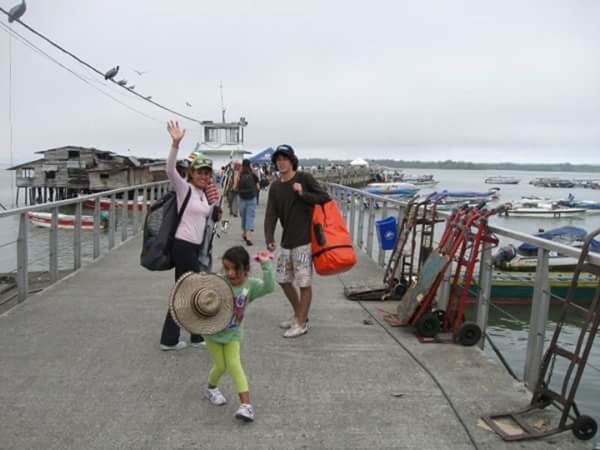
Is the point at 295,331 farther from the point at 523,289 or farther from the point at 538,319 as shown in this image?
the point at 523,289

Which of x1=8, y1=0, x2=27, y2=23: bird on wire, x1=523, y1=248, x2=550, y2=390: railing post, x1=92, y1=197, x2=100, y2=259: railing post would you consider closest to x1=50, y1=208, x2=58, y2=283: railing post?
x1=92, y1=197, x2=100, y2=259: railing post

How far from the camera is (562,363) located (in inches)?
375

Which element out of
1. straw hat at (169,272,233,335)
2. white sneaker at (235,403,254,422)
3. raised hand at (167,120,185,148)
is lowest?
white sneaker at (235,403,254,422)

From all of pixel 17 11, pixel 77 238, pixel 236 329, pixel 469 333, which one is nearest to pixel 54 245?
pixel 77 238

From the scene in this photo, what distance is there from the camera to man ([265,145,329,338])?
15.8ft

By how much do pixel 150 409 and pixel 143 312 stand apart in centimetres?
237

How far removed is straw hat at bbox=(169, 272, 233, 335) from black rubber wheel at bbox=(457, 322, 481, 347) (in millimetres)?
2249

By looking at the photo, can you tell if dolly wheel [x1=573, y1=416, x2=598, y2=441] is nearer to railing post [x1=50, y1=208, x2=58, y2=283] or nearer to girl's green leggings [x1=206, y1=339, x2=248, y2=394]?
girl's green leggings [x1=206, y1=339, x2=248, y2=394]

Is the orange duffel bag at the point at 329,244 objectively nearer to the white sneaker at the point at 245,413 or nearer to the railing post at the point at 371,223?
the white sneaker at the point at 245,413

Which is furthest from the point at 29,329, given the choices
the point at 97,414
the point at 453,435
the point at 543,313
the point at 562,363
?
the point at 562,363

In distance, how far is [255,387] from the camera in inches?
153

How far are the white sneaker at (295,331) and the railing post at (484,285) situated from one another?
1.54 meters

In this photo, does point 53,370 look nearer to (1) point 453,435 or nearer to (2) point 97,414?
(2) point 97,414

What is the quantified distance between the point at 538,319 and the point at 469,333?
0.92 m
